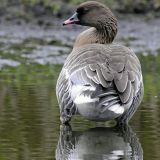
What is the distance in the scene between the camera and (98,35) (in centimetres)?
1008

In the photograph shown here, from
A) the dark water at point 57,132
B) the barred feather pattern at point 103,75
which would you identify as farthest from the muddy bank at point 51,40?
the barred feather pattern at point 103,75

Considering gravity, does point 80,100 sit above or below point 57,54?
above

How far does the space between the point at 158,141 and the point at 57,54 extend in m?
7.15

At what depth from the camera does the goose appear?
7.91 metres

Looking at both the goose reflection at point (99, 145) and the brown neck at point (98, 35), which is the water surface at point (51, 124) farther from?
the brown neck at point (98, 35)

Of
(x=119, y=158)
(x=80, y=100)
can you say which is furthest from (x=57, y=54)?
(x=119, y=158)

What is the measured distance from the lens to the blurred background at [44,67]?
303 inches

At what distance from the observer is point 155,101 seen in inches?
387

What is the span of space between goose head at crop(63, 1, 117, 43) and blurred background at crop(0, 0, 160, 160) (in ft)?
3.08

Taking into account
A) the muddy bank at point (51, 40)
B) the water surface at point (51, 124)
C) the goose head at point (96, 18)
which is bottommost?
the muddy bank at point (51, 40)

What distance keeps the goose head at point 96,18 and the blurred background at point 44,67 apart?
0.94 metres

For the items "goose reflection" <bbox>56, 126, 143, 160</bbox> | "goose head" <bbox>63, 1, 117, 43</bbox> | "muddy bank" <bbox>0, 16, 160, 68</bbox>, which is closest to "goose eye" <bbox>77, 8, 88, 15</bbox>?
"goose head" <bbox>63, 1, 117, 43</bbox>

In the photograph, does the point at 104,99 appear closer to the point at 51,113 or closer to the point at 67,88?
the point at 67,88

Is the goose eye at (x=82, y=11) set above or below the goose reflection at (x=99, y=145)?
above
